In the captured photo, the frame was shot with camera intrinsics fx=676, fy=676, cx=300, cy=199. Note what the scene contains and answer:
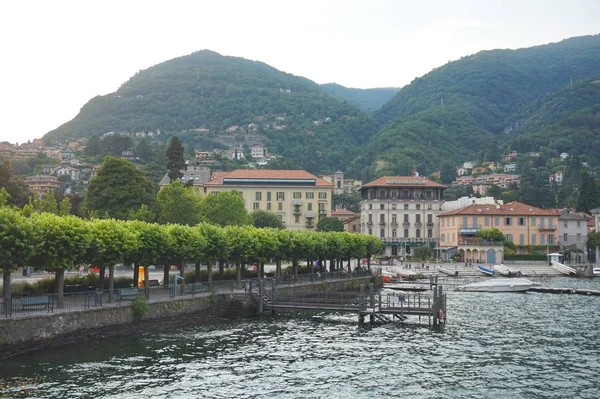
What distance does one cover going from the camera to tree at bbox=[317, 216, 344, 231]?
128 metres

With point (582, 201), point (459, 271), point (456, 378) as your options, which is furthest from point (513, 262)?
point (456, 378)

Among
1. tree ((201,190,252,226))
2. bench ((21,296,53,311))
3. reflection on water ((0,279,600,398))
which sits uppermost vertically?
tree ((201,190,252,226))

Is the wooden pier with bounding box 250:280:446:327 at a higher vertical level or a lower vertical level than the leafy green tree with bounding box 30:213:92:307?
lower

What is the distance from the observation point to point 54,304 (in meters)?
37.3

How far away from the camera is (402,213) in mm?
136625

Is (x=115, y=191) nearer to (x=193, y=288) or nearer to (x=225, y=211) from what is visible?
(x=225, y=211)

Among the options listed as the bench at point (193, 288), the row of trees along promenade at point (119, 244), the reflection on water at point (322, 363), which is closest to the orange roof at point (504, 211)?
the row of trees along promenade at point (119, 244)

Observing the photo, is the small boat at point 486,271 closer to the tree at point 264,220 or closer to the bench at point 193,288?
the tree at point 264,220

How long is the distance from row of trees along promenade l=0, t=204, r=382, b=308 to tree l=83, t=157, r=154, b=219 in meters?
21.5

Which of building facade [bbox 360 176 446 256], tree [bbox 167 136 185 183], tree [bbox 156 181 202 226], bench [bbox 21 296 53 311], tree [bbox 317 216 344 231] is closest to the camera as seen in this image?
bench [bbox 21 296 53 311]

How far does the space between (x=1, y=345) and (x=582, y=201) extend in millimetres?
145756

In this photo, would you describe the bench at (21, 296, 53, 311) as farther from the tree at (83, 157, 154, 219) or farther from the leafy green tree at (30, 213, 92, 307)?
the tree at (83, 157, 154, 219)

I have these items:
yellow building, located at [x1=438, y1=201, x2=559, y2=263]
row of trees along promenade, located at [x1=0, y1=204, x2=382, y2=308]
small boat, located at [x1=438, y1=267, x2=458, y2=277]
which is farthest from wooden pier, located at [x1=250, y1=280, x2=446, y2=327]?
yellow building, located at [x1=438, y1=201, x2=559, y2=263]

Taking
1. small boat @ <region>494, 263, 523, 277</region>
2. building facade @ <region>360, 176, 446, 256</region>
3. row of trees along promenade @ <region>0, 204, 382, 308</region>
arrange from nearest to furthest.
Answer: row of trees along promenade @ <region>0, 204, 382, 308</region>, small boat @ <region>494, 263, 523, 277</region>, building facade @ <region>360, 176, 446, 256</region>
